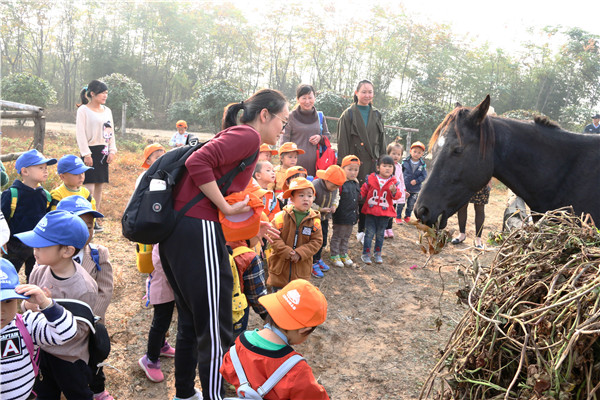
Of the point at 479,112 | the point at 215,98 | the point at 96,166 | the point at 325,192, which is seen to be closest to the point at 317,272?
the point at 325,192

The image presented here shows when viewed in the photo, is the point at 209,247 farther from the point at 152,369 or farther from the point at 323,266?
the point at 323,266

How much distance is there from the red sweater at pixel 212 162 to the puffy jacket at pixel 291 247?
6.23 feet

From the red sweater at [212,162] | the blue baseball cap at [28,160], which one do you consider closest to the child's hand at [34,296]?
the red sweater at [212,162]

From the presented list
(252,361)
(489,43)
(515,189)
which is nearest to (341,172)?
(515,189)

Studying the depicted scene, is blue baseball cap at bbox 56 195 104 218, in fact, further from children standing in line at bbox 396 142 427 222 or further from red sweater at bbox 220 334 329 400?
children standing in line at bbox 396 142 427 222

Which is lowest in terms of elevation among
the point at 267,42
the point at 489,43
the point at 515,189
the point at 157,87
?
the point at 157,87

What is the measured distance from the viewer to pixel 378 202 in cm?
605

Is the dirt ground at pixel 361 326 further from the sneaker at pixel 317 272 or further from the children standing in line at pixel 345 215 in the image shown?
the children standing in line at pixel 345 215

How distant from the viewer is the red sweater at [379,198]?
19.8 ft

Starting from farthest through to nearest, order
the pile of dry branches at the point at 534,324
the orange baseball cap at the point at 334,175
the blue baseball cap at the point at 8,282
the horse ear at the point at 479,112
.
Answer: the orange baseball cap at the point at 334,175 → the horse ear at the point at 479,112 → the blue baseball cap at the point at 8,282 → the pile of dry branches at the point at 534,324

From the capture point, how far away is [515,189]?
3.50 m

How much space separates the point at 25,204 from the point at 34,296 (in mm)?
2197

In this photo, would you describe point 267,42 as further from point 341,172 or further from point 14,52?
point 341,172

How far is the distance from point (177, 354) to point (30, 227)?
218 cm
